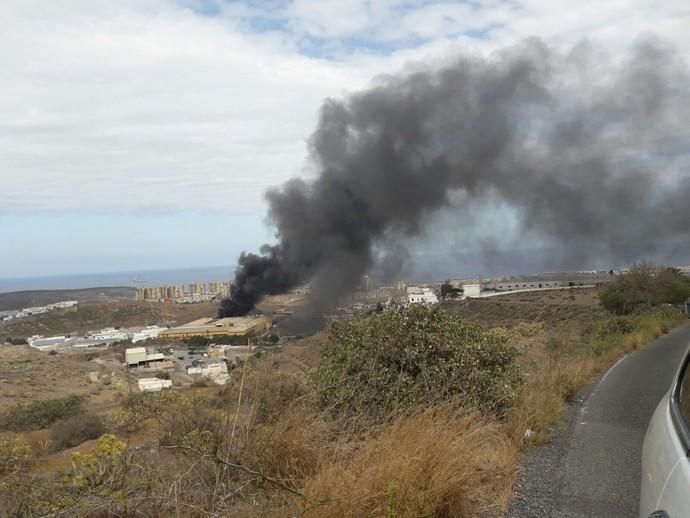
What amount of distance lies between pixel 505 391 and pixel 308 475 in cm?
275

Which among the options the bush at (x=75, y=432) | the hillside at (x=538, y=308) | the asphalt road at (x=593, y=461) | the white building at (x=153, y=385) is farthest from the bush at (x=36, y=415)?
the hillside at (x=538, y=308)

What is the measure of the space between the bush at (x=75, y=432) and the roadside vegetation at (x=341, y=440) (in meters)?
4.10

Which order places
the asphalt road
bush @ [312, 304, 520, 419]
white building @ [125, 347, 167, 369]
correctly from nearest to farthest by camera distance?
1. the asphalt road
2. bush @ [312, 304, 520, 419]
3. white building @ [125, 347, 167, 369]

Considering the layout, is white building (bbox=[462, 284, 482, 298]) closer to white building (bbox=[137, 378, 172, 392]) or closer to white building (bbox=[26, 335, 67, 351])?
white building (bbox=[26, 335, 67, 351])

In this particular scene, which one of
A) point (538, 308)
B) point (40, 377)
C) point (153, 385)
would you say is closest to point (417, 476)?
point (153, 385)

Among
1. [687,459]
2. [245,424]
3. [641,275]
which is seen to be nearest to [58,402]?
[245,424]

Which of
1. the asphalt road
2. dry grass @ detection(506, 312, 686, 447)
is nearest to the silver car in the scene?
the asphalt road

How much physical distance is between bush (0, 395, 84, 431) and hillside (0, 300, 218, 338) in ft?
155

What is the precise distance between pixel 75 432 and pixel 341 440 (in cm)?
869

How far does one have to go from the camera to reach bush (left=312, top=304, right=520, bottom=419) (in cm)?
518

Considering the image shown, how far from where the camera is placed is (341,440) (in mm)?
4125

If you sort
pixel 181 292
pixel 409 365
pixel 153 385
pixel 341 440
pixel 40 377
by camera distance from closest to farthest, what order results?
pixel 341 440
pixel 409 365
pixel 153 385
pixel 40 377
pixel 181 292

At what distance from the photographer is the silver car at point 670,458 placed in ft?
5.96

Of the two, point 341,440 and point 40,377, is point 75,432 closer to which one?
point 341,440
